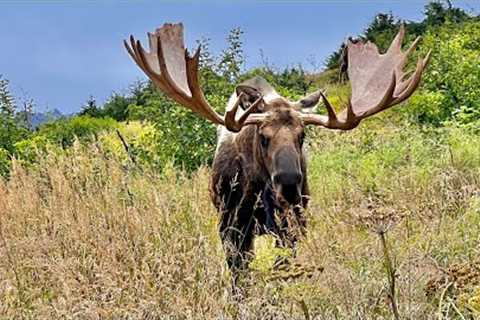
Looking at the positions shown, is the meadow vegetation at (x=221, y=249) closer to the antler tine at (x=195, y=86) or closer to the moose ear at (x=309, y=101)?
the antler tine at (x=195, y=86)

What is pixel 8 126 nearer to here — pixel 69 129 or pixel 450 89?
pixel 69 129

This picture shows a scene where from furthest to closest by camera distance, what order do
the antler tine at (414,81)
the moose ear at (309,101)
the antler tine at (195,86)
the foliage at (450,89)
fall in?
the foliage at (450,89) → the moose ear at (309,101) → the antler tine at (195,86) → the antler tine at (414,81)

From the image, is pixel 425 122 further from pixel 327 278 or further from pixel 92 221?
pixel 327 278

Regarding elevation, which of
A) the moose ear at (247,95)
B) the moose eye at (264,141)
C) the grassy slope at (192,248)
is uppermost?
the moose ear at (247,95)

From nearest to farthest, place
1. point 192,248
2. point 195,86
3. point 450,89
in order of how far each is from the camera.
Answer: point 192,248 < point 195,86 < point 450,89

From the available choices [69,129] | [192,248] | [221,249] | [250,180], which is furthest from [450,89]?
[192,248]

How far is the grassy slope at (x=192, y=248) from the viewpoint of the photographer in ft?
14.6

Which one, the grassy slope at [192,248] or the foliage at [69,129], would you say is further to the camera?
the foliage at [69,129]

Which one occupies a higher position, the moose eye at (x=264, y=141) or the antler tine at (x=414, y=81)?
the antler tine at (x=414, y=81)

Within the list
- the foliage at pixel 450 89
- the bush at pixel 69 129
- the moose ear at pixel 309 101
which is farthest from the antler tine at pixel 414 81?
the bush at pixel 69 129

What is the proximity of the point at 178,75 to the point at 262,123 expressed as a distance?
86 cm

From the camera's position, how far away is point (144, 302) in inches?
185

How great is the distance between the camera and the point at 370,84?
6605 millimetres

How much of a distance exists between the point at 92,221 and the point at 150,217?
0.59 metres
